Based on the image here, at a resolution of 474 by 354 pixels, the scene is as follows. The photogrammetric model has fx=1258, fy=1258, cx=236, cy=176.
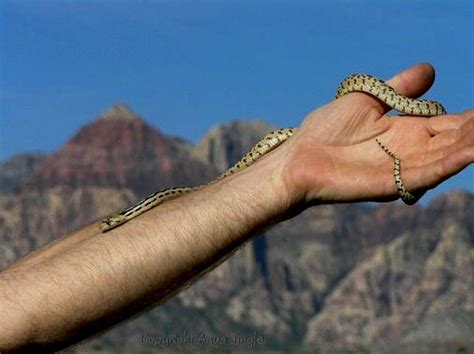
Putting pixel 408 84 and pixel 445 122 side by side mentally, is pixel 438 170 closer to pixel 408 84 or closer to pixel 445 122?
pixel 445 122

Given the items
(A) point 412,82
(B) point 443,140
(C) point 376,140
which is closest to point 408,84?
(A) point 412,82

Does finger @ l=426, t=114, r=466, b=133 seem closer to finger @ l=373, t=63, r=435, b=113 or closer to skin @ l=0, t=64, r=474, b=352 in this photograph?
skin @ l=0, t=64, r=474, b=352

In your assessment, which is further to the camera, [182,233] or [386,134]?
[386,134]

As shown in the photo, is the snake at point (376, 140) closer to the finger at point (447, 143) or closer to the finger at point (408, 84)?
the finger at point (408, 84)

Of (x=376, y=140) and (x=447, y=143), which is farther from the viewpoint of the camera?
(x=376, y=140)

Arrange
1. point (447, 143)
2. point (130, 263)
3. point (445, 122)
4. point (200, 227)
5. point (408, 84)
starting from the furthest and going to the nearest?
point (408, 84) < point (445, 122) < point (447, 143) < point (200, 227) < point (130, 263)

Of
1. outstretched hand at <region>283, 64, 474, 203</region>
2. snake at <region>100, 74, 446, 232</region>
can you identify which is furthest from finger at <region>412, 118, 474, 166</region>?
snake at <region>100, 74, 446, 232</region>

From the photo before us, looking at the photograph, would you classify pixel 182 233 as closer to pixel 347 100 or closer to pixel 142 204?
pixel 142 204

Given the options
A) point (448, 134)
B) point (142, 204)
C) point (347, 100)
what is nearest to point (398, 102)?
point (347, 100)
